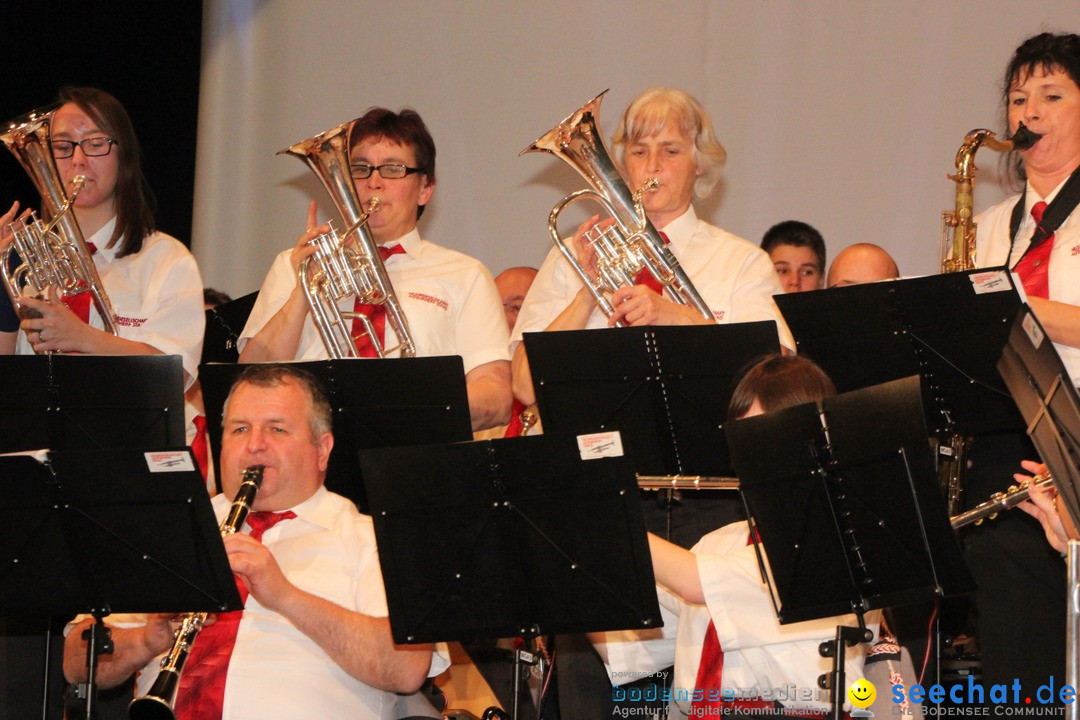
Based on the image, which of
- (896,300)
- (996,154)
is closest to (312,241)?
(896,300)

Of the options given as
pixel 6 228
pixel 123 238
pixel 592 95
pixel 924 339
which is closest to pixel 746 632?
pixel 924 339

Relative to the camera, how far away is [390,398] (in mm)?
3848

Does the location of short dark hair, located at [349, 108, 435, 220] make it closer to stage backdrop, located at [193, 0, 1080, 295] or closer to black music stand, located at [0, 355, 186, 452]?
black music stand, located at [0, 355, 186, 452]

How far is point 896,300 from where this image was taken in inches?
143

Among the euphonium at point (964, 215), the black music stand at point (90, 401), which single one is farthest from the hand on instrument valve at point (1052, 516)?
the black music stand at point (90, 401)

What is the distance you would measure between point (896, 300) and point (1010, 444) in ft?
2.60

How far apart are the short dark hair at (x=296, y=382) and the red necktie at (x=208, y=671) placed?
0.48m

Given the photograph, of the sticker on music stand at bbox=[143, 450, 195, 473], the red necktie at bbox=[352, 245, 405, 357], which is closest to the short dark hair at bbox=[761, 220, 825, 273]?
the red necktie at bbox=[352, 245, 405, 357]

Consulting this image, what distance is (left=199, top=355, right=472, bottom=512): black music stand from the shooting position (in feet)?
12.6

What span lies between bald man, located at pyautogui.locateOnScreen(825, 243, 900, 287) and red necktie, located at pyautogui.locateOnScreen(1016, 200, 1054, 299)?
111cm

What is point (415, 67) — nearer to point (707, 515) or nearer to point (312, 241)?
point (312, 241)

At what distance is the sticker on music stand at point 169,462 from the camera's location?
2.99 metres


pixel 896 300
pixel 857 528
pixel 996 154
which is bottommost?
pixel 857 528

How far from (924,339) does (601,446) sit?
1142mm
